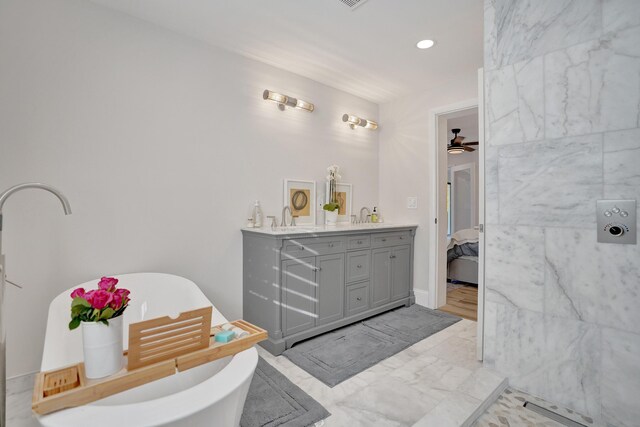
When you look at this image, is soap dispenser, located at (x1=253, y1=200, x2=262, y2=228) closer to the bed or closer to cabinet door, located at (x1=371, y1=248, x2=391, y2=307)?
cabinet door, located at (x1=371, y1=248, x2=391, y2=307)

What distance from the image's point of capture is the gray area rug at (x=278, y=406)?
170 centimetres

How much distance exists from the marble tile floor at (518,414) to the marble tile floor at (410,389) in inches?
3.0

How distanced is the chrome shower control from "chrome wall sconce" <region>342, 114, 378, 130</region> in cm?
252

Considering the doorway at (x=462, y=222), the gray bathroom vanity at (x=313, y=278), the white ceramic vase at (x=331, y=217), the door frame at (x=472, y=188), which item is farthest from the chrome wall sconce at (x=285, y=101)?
the door frame at (x=472, y=188)

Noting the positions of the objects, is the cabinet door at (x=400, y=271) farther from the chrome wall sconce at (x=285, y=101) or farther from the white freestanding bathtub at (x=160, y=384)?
the white freestanding bathtub at (x=160, y=384)

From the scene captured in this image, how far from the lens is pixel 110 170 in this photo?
87.1 inches

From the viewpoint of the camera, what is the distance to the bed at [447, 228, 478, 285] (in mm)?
4496

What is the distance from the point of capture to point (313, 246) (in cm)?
271

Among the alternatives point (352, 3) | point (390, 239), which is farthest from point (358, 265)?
point (352, 3)

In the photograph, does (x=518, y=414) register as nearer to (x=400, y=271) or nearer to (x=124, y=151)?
(x=400, y=271)

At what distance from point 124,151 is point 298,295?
1.72 metres

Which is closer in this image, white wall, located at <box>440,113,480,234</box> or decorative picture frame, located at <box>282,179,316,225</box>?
decorative picture frame, located at <box>282,179,316,225</box>

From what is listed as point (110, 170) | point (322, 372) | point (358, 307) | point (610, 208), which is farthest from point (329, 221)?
point (610, 208)

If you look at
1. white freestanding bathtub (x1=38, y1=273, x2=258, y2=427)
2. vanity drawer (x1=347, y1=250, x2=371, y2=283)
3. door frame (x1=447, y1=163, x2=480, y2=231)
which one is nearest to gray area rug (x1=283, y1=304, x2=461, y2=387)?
vanity drawer (x1=347, y1=250, x2=371, y2=283)
